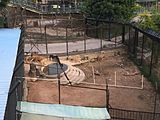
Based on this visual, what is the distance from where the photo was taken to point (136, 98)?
2042 centimetres

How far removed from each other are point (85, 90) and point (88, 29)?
54.9 feet

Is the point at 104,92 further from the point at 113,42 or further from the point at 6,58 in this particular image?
the point at 113,42

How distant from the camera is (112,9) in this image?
3916 centimetres

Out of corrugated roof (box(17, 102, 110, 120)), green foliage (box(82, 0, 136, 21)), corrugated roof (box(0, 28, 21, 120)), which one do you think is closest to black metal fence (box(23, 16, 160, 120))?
green foliage (box(82, 0, 136, 21))

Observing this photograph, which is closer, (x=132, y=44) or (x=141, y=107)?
(x=141, y=107)

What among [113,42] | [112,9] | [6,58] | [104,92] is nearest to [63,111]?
[6,58]

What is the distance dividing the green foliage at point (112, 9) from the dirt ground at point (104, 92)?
1295 centimetres

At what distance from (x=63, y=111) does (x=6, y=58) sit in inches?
182

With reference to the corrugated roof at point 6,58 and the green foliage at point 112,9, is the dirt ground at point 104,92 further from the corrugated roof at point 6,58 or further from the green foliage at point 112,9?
the green foliage at point 112,9

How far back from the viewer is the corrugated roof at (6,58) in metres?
10.8

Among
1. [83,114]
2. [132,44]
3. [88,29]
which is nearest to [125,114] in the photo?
[83,114]

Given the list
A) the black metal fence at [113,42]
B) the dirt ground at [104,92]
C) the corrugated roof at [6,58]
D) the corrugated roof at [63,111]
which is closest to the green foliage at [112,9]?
the black metal fence at [113,42]

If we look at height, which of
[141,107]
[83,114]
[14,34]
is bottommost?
[141,107]

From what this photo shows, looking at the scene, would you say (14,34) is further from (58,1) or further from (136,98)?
(58,1)
